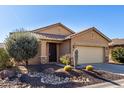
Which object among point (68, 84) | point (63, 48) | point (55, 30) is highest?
point (55, 30)

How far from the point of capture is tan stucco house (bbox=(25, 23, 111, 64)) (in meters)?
21.1

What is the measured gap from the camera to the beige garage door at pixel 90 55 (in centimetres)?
2236

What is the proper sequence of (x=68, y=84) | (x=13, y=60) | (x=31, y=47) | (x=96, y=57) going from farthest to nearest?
1. (x=96, y=57)
2. (x=13, y=60)
3. (x=31, y=47)
4. (x=68, y=84)

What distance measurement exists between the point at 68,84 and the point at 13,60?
7.73 meters

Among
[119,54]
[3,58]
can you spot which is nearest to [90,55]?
[119,54]

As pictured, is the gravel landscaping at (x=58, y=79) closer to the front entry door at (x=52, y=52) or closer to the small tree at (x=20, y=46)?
the small tree at (x=20, y=46)

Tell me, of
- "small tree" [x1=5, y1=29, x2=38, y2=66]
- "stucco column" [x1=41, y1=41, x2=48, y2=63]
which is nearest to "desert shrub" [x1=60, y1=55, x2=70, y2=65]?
"stucco column" [x1=41, y1=41, x2=48, y2=63]

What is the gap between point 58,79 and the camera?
14484 mm

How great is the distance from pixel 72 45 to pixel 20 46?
555 centimetres

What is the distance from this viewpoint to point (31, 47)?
18078 millimetres

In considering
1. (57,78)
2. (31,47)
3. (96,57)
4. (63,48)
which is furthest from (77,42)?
(57,78)

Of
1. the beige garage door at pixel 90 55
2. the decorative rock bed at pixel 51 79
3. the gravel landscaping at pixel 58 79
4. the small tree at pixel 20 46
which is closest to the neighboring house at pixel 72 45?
the beige garage door at pixel 90 55

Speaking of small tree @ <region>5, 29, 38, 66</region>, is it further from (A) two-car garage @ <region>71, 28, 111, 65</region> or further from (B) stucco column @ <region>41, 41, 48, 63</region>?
(A) two-car garage @ <region>71, 28, 111, 65</region>
